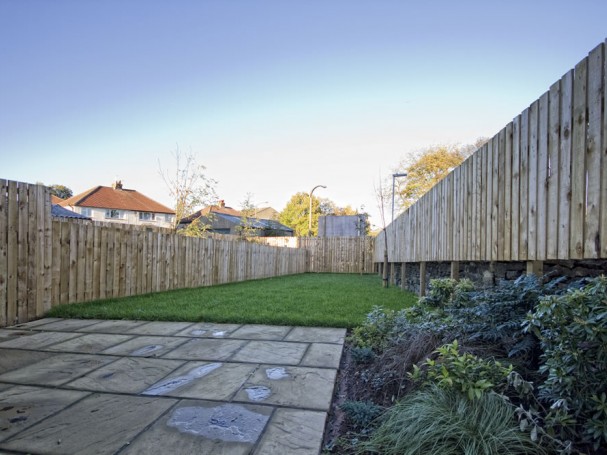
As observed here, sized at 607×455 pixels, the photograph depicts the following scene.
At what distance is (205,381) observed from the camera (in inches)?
90.4

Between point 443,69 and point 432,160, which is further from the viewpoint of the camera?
point 432,160

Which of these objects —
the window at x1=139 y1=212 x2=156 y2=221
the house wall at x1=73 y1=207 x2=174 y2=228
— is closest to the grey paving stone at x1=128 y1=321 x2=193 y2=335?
the house wall at x1=73 y1=207 x2=174 y2=228

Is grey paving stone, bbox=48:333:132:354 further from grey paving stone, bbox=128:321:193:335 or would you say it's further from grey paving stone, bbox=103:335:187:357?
grey paving stone, bbox=128:321:193:335

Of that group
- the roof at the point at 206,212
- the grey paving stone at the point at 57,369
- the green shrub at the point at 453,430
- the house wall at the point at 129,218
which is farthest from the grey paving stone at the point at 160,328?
the house wall at the point at 129,218

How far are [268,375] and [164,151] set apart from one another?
11681 mm

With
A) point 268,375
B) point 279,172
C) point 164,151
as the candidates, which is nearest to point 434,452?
point 268,375

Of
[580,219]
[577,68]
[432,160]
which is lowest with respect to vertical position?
[580,219]

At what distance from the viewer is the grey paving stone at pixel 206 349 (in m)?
2.86

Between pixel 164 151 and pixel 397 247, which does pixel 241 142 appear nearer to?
pixel 164 151

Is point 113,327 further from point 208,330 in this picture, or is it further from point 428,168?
point 428,168

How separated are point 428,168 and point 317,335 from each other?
23195 mm

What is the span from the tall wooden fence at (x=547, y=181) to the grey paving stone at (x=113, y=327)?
13.2 feet

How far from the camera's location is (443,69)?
786cm

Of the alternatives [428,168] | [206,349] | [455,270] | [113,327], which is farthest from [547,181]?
[428,168]
